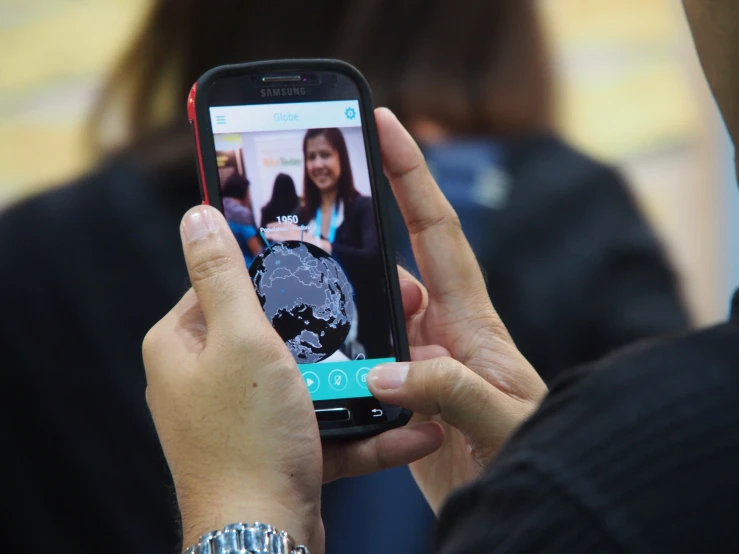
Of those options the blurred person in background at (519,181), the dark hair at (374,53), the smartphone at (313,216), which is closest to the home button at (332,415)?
the smartphone at (313,216)

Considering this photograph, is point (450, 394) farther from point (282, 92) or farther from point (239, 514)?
point (282, 92)

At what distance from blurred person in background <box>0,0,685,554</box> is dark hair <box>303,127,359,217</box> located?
13.3 inches

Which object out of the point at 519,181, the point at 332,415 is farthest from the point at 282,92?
the point at 519,181

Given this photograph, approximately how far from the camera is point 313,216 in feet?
2.61

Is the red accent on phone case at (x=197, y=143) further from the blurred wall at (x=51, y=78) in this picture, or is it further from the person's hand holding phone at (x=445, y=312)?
the blurred wall at (x=51, y=78)

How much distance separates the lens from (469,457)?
0.83 m

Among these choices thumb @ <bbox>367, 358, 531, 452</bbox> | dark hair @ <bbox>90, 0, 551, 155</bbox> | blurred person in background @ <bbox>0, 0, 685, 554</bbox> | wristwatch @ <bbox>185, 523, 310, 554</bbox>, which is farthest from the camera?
dark hair @ <bbox>90, 0, 551, 155</bbox>

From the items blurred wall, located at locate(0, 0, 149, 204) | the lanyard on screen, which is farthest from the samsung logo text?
blurred wall, located at locate(0, 0, 149, 204)

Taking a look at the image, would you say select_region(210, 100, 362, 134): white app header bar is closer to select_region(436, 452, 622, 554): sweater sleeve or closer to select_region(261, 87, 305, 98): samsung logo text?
select_region(261, 87, 305, 98): samsung logo text

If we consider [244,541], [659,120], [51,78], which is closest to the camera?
[244,541]

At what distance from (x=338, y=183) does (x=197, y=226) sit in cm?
14

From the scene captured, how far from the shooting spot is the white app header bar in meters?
0.80

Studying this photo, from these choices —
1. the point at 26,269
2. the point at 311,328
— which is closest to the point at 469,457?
the point at 311,328

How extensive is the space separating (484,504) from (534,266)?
2.26ft
